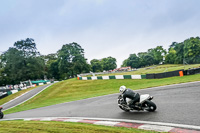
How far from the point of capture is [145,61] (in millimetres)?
114000

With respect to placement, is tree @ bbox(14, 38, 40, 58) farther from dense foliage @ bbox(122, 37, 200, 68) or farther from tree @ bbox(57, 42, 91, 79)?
dense foliage @ bbox(122, 37, 200, 68)

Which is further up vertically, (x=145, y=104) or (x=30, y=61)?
(x=30, y=61)

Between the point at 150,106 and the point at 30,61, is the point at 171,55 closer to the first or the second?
the point at 30,61

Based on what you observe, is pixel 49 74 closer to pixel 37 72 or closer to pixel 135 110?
pixel 37 72

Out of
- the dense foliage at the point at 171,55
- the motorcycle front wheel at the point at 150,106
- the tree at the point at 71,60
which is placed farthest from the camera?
the dense foliage at the point at 171,55

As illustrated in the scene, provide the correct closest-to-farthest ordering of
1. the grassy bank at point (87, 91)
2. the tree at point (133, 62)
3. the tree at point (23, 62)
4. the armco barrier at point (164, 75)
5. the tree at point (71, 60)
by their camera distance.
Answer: the grassy bank at point (87, 91), the armco barrier at point (164, 75), the tree at point (23, 62), the tree at point (71, 60), the tree at point (133, 62)

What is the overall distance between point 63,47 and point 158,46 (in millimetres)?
70777

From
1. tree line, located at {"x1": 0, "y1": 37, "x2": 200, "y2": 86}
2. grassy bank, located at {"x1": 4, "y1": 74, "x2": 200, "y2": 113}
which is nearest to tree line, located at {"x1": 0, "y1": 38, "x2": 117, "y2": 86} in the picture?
tree line, located at {"x1": 0, "y1": 37, "x2": 200, "y2": 86}

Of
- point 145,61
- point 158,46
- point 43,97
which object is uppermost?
point 158,46

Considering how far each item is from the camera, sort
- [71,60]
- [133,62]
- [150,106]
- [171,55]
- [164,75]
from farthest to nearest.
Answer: [133,62]
[171,55]
[71,60]
[164,75]
[150,106]

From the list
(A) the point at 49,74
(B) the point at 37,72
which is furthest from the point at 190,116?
(A) the point at 49,74

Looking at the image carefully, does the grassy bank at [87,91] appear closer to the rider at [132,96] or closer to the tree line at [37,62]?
the rider at [132,96]

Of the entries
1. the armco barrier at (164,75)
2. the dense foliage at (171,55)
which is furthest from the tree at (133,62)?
the armco barrier at (164,75)

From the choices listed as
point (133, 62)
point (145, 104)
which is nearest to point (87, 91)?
point (145, 104)
